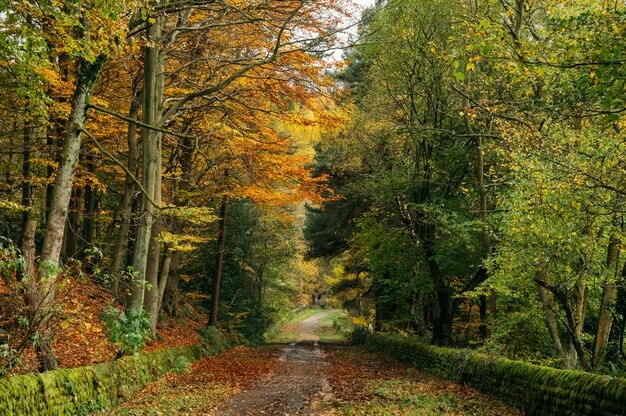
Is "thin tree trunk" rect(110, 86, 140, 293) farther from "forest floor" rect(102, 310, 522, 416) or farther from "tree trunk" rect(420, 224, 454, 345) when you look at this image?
"tree trunk" rect(420, 224, 454, 345)

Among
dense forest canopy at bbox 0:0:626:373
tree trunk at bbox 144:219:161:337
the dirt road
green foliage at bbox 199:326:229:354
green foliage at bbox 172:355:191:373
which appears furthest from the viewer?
green foliage at bbox 199:326:229:354

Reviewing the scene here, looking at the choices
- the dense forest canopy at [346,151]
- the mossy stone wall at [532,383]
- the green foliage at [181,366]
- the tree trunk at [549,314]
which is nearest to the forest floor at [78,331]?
the dense forest canopy at [346,151]

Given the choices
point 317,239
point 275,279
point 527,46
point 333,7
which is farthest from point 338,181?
point 527,46

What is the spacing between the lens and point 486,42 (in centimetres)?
540

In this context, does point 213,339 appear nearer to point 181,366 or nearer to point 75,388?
point 181,366

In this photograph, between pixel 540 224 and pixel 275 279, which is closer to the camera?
pixel 540 224

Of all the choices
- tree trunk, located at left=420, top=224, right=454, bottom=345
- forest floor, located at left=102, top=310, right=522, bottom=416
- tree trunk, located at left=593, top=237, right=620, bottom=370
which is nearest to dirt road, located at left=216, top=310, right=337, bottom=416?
forest floor, located at left=102, top=310, right=522, bottom=416

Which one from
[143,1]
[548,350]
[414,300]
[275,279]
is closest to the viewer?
[143,1]

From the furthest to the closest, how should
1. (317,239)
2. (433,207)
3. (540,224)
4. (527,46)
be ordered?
(317,239) → (433,207) → (540,224) → (527,46)

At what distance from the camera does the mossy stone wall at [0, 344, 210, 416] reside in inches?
234

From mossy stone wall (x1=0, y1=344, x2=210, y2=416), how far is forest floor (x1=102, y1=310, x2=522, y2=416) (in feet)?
1.05

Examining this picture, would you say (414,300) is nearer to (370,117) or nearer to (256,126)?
(370,117)

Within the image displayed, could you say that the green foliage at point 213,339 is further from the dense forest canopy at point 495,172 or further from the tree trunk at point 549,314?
the tree trunk at point 549,314

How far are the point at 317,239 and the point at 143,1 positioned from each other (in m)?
20.4
